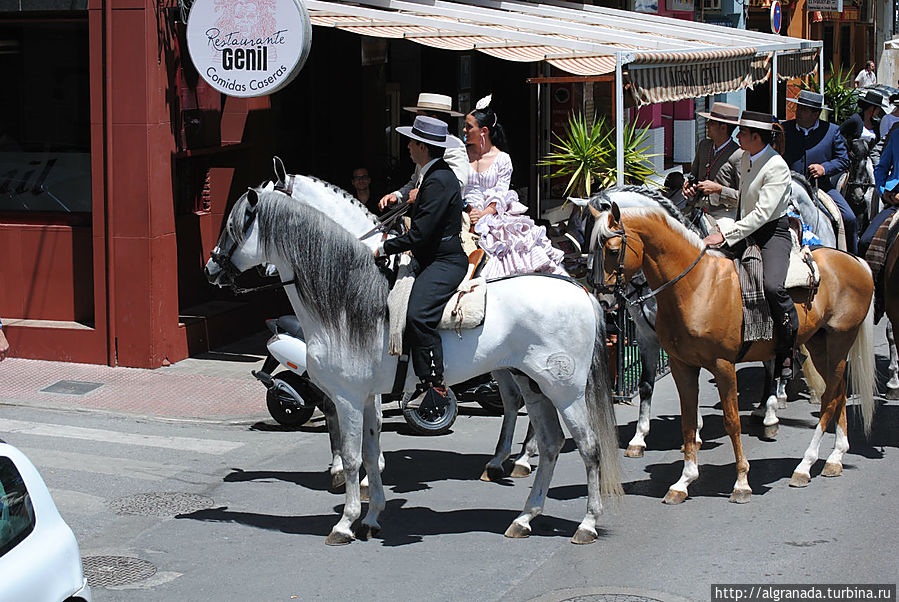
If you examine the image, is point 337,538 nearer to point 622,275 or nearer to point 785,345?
point 622,275

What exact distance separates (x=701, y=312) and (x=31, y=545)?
520 cm

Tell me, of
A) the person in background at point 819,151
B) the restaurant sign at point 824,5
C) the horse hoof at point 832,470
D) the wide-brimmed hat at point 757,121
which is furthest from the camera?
the restaurant sign at point 824,5

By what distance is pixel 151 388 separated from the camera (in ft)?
40.7

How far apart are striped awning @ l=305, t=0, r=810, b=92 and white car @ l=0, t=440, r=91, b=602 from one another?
24.4 ft

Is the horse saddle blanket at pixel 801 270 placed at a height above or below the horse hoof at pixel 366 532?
above

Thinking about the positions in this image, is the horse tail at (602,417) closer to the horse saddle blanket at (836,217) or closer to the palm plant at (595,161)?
the palm plant at (595,161)

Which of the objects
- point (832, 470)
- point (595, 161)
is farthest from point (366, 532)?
point (595, 161)

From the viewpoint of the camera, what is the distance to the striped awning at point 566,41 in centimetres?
1212

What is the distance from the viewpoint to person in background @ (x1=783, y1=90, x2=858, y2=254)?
1334 cm

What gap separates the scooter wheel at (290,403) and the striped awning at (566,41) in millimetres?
3801

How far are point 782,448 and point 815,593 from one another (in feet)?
11.2

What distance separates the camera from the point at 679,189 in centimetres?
1132

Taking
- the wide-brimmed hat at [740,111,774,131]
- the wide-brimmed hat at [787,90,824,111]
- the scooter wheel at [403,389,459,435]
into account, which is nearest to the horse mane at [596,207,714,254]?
the wide-brimmed hat at [740,111,774,131]

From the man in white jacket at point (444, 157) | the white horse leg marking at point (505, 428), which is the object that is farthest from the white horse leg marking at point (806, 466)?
the man in white jacket at point (444, 157)
